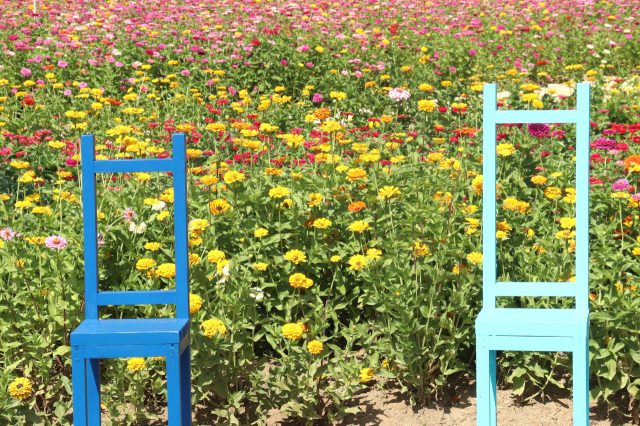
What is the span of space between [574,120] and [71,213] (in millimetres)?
2177

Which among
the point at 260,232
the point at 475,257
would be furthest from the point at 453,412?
the point at 260,232

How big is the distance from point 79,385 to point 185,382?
309 mm

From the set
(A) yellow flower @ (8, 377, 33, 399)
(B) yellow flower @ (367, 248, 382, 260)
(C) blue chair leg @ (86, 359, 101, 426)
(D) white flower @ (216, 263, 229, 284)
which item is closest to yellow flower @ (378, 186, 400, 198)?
(B) yellow flower @ (367, 248, 382, 260)

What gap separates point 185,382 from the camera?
2520mm

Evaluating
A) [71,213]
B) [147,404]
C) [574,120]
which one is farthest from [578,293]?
[71,213]

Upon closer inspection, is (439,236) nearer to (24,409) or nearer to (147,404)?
(147,404)

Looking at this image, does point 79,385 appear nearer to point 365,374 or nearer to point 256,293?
point 256,293

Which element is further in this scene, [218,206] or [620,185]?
[620,185]

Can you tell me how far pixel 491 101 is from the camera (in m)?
2.53

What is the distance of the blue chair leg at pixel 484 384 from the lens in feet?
7.86

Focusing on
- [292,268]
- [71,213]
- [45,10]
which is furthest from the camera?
[45,10]

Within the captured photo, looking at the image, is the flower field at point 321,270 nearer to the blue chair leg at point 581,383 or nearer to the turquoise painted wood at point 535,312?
the turquoise painted wood at point 535,312

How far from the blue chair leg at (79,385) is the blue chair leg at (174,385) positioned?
251 millimetres

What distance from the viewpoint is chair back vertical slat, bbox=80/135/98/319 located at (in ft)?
8.18
